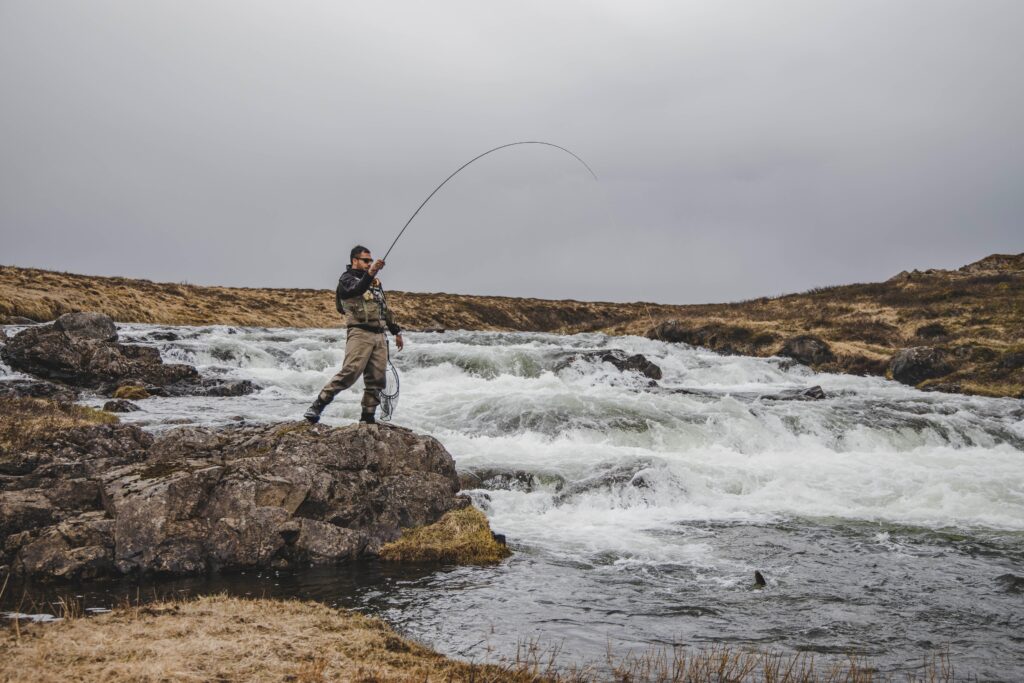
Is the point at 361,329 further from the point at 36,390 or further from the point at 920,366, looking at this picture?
the point at 920,366

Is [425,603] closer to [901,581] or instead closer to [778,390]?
[901,581]

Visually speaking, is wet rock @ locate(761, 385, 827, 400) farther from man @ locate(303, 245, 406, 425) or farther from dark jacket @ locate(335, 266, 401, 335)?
dark jacket @ locate(335, 266, 401, 335)

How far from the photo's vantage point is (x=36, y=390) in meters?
17.6

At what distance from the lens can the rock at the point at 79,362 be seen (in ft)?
66.6

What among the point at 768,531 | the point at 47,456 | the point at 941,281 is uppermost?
the point at 941,281

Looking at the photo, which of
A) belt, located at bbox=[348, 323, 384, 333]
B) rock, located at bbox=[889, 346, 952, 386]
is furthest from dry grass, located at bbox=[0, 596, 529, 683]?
rock, located at bbox=[889, 346, 952, 386]

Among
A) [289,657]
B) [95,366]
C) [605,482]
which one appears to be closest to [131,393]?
[95,366]

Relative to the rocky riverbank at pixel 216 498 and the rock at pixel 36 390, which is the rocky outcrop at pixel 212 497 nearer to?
the rocky riverbank at pixel 216 498

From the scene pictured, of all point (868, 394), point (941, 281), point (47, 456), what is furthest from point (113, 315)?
point (941, 281)

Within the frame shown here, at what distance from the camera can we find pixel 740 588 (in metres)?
7.54

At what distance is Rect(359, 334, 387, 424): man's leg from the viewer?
10.1 metres

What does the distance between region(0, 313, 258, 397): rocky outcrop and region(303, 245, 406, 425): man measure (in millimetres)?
11924

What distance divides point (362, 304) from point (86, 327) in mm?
17292

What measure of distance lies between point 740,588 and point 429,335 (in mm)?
33361
